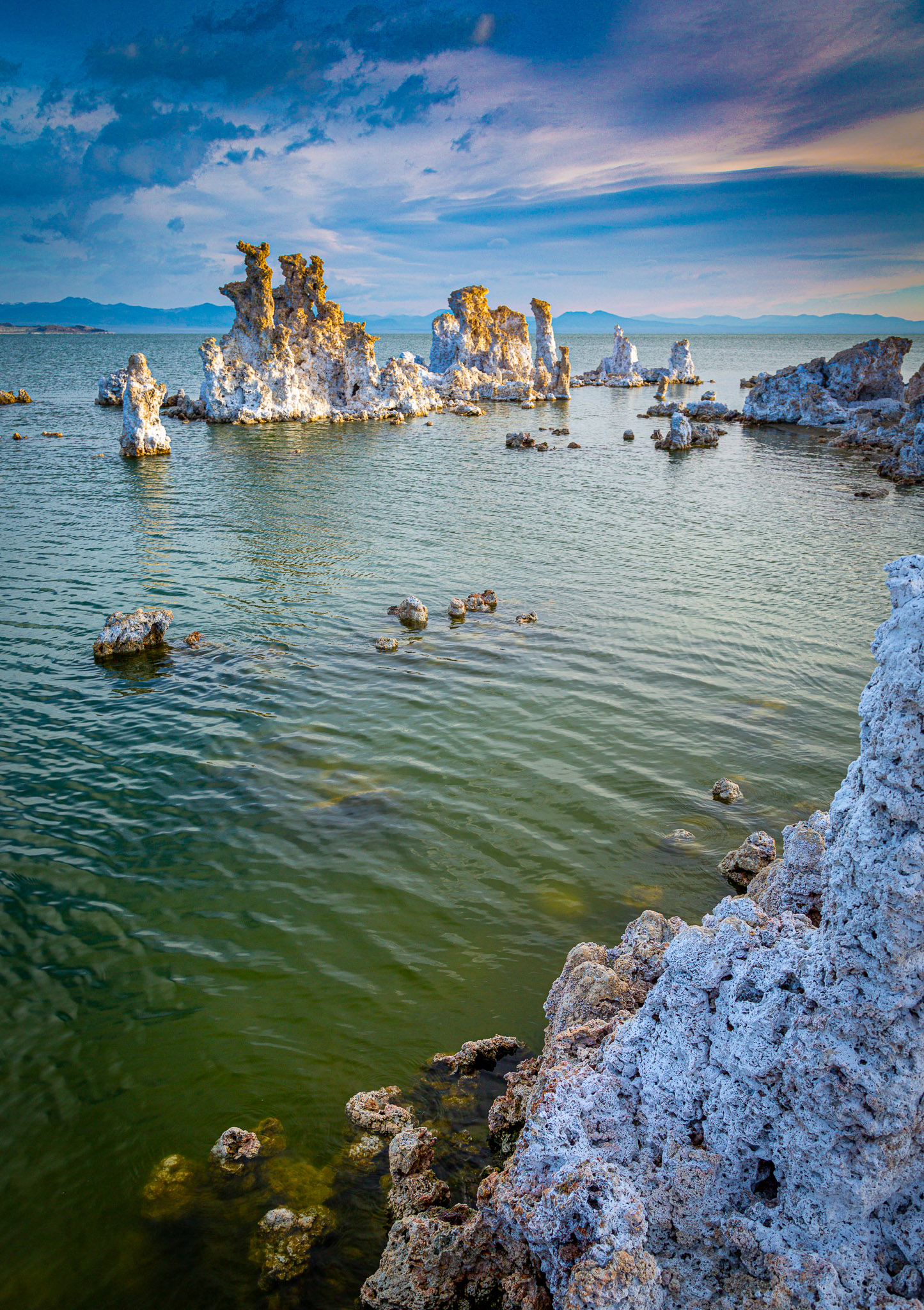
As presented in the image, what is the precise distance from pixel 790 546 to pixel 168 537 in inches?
1140

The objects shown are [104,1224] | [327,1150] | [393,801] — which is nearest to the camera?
[104,1224]

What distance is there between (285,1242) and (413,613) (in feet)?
55.8

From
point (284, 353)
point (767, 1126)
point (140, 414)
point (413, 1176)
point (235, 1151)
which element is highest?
point (284, 353)

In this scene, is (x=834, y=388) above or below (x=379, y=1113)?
above

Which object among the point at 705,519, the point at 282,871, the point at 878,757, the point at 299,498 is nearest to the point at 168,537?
the point at 299,498

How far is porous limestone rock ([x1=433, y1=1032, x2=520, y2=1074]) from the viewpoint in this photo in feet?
26.1

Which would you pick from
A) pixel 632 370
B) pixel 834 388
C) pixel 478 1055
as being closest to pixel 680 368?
pixel 632 370

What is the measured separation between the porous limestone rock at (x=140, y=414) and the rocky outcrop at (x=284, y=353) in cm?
1482

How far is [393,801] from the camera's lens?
13133 mm

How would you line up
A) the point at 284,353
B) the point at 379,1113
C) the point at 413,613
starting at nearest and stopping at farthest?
the point at 379,1113 < the point at 413,613 < the point at 284,353

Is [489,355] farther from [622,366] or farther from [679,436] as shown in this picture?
[679,436]

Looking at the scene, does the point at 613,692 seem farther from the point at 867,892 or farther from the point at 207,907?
the point at 867,892

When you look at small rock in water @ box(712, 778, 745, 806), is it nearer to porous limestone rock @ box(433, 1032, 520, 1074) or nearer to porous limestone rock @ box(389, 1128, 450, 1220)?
porous limestone rock @ box(433, 1032, 520, 1074)

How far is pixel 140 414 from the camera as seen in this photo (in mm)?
50875
